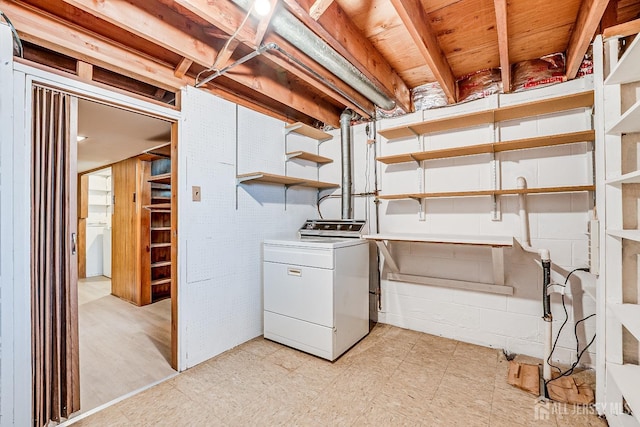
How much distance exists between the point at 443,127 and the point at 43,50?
301cm

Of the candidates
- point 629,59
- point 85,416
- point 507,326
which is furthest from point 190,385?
point 629,59

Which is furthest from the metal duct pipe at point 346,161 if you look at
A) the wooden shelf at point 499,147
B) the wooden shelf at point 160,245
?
the wooden shelf at point 160,245

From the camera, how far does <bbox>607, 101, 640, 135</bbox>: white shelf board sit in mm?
1274

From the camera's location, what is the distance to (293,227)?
3.25 m

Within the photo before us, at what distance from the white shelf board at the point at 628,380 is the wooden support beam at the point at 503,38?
1.88m

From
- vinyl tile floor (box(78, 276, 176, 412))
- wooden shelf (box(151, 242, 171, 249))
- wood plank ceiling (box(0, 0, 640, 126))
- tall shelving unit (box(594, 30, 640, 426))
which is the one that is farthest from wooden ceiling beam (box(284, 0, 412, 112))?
wooden shelf (box(151, 242, 171, 249))

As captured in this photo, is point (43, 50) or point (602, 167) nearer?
point (602, 167)

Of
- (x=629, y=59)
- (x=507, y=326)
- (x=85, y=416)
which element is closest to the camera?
(x=629, y=59)

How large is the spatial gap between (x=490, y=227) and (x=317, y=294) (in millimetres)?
→ 1606

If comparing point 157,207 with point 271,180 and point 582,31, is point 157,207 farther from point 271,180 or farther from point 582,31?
point 582,31

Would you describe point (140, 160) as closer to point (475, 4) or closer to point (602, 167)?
point (475, 4)

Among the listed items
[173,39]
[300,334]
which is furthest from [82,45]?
[300,334]

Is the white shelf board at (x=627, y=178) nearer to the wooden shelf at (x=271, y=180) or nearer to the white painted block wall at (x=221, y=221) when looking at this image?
the wooden shelf at (x=271, y=180)

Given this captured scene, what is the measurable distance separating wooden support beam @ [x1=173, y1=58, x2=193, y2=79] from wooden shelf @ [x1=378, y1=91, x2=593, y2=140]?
1.71 metres
